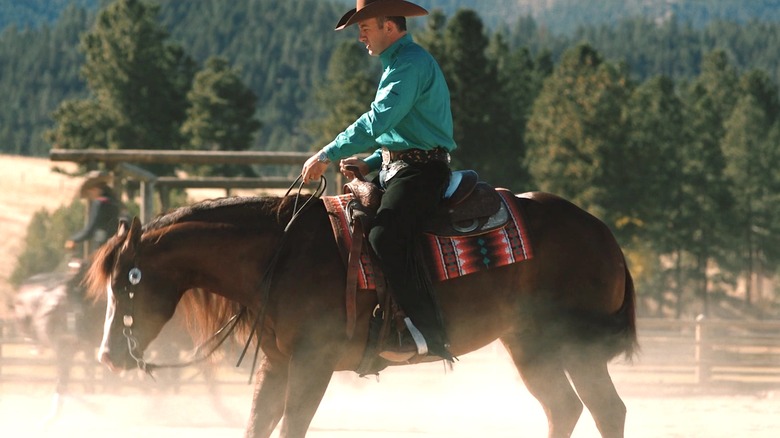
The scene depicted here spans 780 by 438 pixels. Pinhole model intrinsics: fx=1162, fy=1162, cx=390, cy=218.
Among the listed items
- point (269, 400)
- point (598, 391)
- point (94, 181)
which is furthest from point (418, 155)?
point (94, 181)

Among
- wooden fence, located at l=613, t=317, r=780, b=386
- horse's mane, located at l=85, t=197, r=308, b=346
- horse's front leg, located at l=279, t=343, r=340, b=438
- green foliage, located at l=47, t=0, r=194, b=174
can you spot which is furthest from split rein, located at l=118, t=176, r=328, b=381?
green foliage, located at l=47, t=0, r=194, b=174

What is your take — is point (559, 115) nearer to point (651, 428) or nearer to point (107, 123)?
point (107, 123)

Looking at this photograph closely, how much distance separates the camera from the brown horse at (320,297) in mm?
5684

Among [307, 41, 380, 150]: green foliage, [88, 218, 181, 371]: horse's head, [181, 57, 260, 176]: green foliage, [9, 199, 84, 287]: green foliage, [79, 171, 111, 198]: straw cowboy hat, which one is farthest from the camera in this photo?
[181, 57, 260, 176]: green foliage

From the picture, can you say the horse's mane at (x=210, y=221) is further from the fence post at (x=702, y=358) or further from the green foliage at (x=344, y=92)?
the green foliage at (x=344, y=92)

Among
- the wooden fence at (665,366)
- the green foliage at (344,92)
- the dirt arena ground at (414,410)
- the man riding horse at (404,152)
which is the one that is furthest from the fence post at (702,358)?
the green foliage at (344,92)

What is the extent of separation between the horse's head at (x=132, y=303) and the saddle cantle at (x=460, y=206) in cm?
106

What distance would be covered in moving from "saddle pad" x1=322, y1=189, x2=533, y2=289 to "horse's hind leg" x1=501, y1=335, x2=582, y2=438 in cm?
61

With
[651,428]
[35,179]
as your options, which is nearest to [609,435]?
[651,428]

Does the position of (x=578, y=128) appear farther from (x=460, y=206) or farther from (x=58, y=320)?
(x=460, y=206)

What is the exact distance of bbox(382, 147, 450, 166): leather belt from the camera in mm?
5941

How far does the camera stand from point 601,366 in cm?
621

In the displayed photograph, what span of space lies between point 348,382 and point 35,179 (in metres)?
68.2

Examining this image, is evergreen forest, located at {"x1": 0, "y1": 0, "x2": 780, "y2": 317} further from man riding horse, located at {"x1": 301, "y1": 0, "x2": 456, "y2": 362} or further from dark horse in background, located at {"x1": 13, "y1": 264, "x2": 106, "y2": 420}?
man riding horse, located at {"x1": 301, "y1": 0, "x2": 456, "y2": 362}
